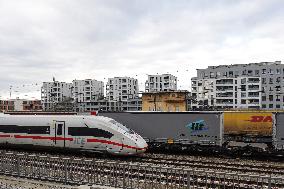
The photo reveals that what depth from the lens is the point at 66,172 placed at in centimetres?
1359

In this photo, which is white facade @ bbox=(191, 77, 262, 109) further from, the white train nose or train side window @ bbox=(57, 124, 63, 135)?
the white train nose

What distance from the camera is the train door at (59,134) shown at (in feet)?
76.9

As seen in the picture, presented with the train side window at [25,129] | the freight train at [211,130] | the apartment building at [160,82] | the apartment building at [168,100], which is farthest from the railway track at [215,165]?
the apartment building at [160,82]

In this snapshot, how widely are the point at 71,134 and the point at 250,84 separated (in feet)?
299

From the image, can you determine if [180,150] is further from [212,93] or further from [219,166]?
[212,93]

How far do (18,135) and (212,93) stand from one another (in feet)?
303

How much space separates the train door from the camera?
23438 millimetres

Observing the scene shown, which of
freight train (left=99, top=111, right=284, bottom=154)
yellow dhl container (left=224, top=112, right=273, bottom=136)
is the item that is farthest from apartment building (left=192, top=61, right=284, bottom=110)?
freight train (left=99, top=111, right=284, bottom=154)

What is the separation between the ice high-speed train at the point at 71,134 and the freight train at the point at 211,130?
10.7ft

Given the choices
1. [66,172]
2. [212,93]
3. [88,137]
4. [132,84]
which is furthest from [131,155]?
[132,84]

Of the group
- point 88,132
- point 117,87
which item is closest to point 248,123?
point 88,132

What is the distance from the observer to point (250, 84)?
104 metres

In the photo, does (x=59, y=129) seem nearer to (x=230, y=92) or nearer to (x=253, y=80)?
(x=253, y=80)

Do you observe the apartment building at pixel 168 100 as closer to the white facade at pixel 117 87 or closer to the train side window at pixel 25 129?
the train side window at pixel 25 129
